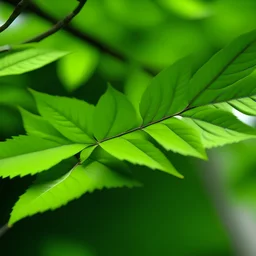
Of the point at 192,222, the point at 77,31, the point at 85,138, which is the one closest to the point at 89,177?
the point at 85,138

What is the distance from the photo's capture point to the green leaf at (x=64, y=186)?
0.78ft

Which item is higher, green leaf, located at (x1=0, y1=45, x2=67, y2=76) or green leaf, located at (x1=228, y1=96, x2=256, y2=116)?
green leaf, located at (x1=228, y1=96, x2=256, y2=116)

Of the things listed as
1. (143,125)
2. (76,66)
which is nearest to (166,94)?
(143,125)

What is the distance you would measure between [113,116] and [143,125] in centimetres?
2

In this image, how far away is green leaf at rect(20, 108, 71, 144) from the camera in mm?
258

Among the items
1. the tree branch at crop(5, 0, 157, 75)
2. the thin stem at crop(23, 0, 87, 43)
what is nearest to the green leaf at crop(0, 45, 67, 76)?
the thin stem at crop(23, 0, 87, 43)

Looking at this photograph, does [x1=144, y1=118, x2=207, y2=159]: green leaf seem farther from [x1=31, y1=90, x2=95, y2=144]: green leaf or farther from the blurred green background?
the blurred green background

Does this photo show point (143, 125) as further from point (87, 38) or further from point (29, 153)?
point (87, 38)

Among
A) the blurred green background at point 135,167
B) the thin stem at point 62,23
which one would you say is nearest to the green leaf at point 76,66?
the blurred green background at point 135,167

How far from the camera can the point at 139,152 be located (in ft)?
0.78

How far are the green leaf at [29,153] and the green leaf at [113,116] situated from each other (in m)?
0.02

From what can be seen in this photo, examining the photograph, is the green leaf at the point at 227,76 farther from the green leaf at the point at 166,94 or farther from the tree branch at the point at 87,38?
the tree branch at the point at 87,38

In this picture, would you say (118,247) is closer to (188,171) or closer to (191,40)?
(188,171)

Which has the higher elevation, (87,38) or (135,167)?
(87,38)
